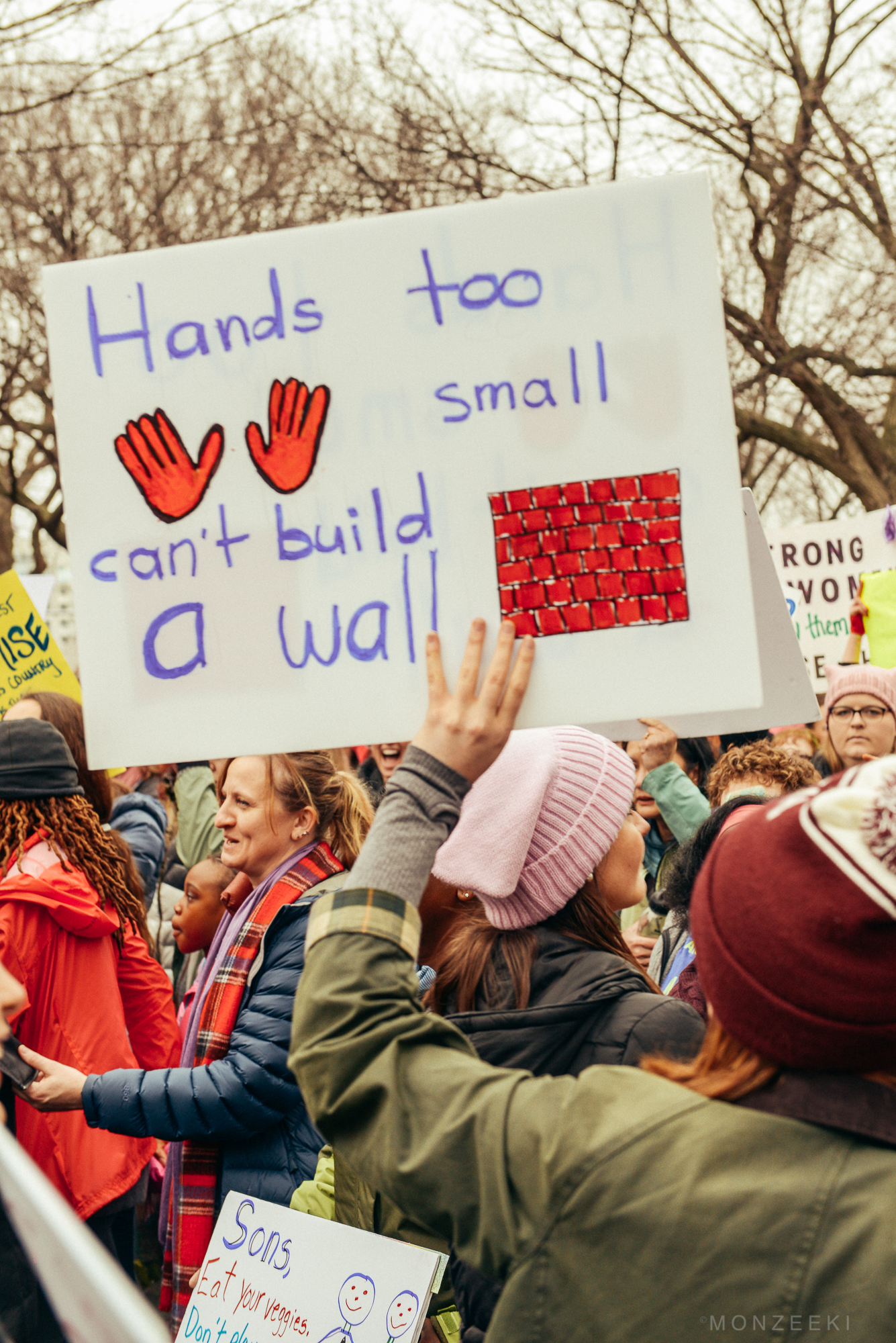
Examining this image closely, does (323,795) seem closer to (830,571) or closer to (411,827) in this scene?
(411,827)

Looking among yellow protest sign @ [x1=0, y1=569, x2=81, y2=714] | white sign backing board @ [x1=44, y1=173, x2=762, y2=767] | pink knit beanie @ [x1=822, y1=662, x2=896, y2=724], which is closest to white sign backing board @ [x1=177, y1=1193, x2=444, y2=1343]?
white sign backing board @ [x1=44, y1=173, x2=762, y2=767]

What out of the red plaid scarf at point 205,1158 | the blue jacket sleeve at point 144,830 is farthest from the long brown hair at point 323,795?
the blue jacket sleeve at point 144,830

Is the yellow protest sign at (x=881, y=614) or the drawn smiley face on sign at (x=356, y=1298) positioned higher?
the yellow protest sign at (x=881, y=614)

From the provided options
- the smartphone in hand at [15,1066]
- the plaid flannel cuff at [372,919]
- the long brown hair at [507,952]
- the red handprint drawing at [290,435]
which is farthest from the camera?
the smartphone in hand at [15,1066]

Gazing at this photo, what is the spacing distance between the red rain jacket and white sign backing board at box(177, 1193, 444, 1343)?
853 millimetres

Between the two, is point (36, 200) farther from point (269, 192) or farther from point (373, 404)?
point (373, 404)

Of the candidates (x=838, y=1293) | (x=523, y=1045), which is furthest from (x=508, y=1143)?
(x=523, y=1045)

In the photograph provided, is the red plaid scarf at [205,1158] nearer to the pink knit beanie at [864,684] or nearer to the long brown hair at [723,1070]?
the long brown hair at [723,1070]

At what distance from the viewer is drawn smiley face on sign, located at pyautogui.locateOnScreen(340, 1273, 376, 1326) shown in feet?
5.95

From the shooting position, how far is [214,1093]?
2441mm

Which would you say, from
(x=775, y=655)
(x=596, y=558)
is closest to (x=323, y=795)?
(x=775, y=655)

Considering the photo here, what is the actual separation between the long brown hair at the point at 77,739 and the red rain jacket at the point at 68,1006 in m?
0.66

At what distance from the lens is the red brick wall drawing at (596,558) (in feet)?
5.31

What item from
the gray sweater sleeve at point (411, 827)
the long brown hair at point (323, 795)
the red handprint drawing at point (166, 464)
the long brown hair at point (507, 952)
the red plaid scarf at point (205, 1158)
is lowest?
the red plaid scarf at point (205, 1158)
